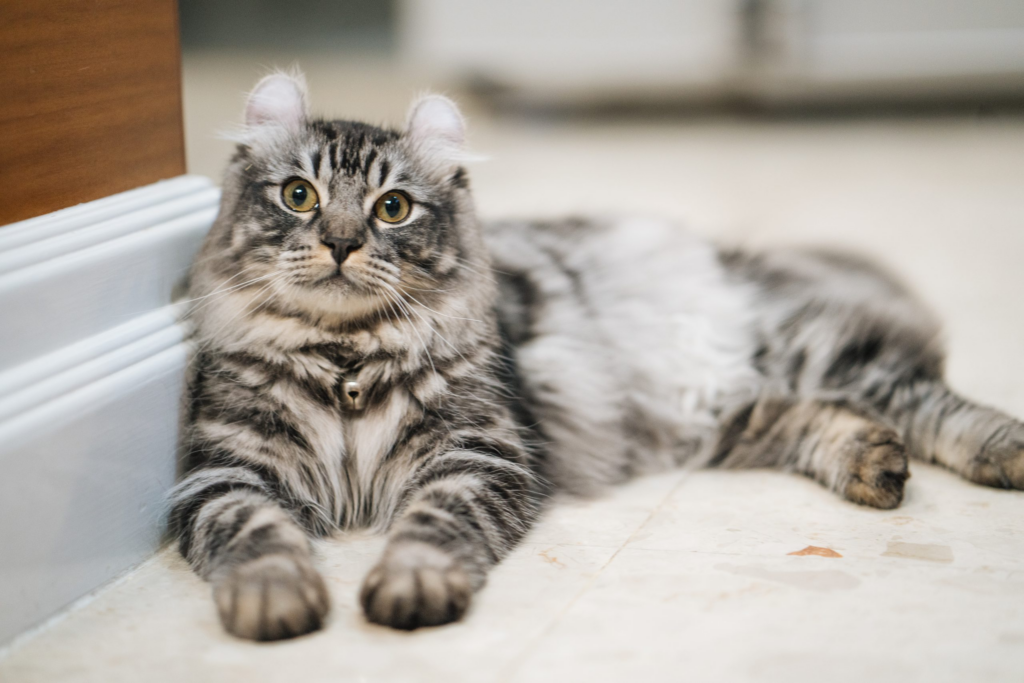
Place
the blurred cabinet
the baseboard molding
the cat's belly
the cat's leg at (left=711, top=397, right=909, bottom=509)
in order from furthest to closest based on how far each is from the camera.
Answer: the blurred cabinet → the cat's belly → the cat's leg at (left=711, top=397, right=909, bottom=509) → the baseboard molding

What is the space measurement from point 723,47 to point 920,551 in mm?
4086

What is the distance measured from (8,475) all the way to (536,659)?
68cm

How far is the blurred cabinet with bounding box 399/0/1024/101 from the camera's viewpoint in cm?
458

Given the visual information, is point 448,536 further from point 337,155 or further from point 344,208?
point 337,155

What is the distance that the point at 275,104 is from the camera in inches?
59.1

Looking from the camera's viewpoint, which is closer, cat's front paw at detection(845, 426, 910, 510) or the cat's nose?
the cat's nose

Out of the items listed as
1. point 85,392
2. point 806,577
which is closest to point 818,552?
point 806,577

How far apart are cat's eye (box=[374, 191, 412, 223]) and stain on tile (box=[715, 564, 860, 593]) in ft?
2.33

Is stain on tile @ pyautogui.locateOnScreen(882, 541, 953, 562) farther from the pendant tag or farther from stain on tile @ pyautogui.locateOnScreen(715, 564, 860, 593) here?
the pendant tag

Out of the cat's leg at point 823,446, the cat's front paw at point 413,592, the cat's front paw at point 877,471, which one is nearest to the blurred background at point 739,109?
the cat's leg at point 823,446

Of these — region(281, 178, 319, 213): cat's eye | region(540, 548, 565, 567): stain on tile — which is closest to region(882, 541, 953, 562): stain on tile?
region(540, 548, 565, 567): stain on tile

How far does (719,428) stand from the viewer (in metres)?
1.83

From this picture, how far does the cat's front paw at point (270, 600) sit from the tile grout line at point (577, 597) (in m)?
0.25

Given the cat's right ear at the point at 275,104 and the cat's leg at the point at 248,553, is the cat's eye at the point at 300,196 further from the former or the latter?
the cat's leg at the point at 248,553
